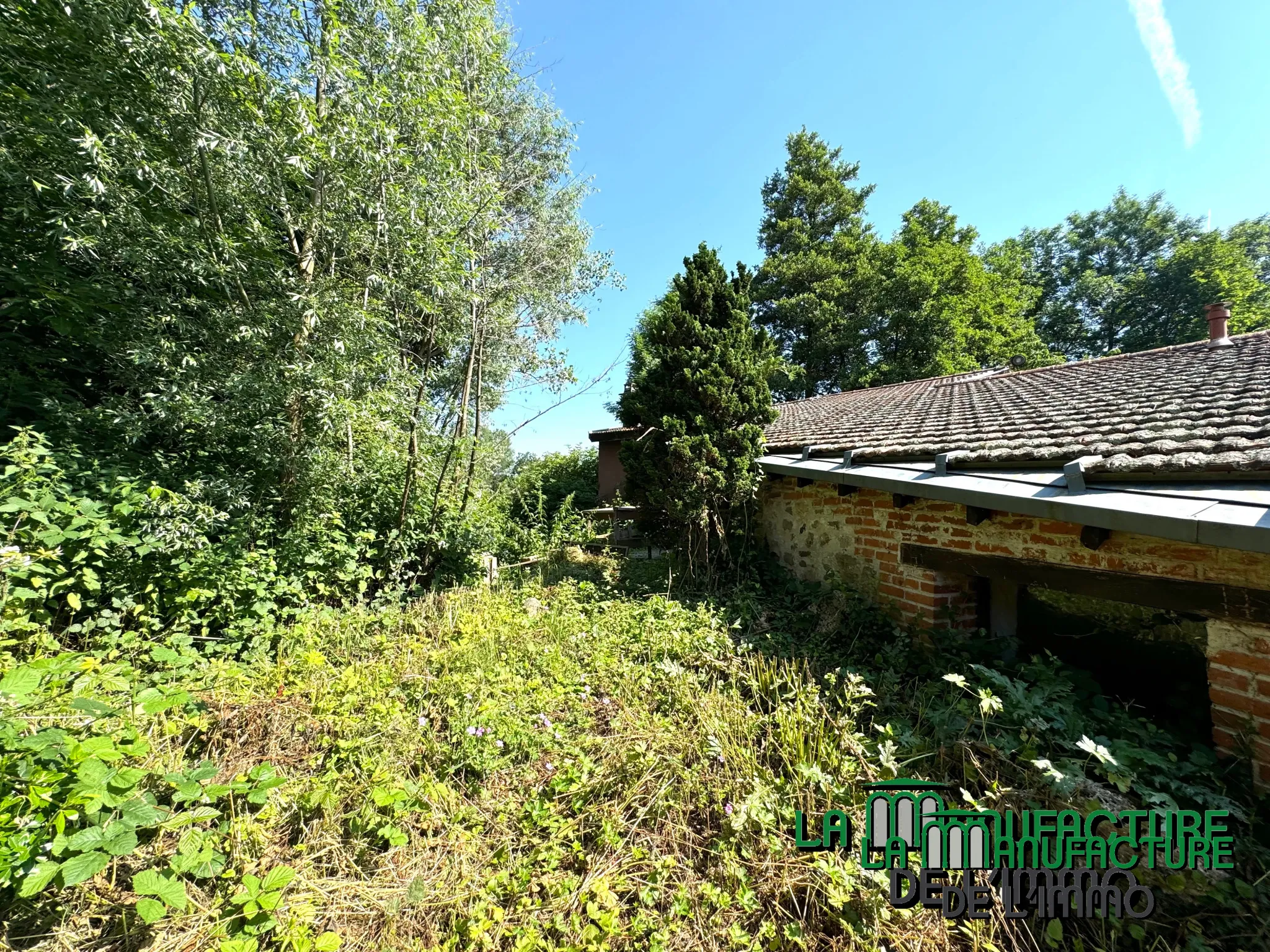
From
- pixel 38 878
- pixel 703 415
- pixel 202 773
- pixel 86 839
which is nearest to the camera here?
pixel 38 878

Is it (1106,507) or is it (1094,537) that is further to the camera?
(1094,537)

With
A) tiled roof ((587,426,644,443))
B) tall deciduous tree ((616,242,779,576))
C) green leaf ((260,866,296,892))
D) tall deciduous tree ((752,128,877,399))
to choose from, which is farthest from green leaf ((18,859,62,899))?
tall deciduous tree ((752,128,877,399))

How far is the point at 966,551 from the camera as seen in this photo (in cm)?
320

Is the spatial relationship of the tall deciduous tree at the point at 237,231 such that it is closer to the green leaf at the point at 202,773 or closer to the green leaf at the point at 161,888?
the green leaf at the point at 202,773

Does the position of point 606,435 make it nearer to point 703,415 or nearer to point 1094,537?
point 703,415

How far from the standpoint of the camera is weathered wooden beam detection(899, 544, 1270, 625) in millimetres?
1984

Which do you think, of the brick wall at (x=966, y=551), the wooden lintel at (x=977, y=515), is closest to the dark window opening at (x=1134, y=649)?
the brick wall at (x=966, y=551)

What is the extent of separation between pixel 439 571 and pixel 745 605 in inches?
143

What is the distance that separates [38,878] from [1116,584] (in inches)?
187

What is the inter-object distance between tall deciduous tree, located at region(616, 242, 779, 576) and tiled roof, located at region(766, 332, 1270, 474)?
0.77 metres

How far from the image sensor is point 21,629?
2.75 m

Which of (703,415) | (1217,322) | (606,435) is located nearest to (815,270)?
(606,435)

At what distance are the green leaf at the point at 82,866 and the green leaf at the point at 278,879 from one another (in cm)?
52

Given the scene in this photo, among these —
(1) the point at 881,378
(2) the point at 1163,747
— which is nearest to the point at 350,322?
(2) the point at 1163,747
